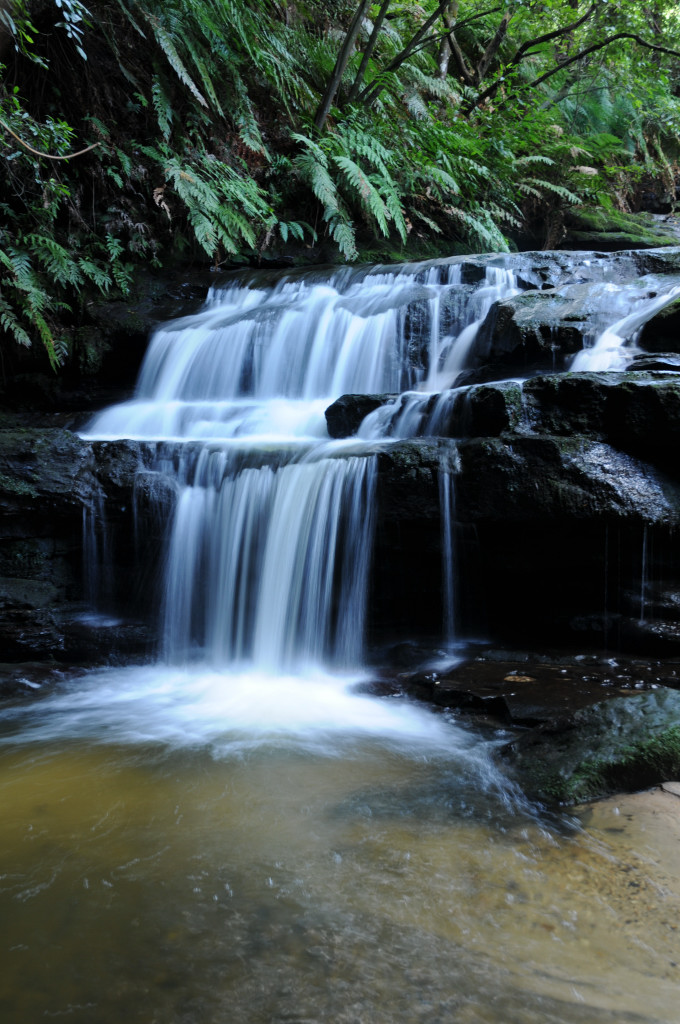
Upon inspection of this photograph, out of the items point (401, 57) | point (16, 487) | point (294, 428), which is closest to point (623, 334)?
point (294, 428)

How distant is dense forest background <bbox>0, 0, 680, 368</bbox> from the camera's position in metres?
7.50

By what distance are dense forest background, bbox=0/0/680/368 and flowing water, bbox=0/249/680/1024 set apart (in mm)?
3686

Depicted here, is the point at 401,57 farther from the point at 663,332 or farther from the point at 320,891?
the point at 320,891

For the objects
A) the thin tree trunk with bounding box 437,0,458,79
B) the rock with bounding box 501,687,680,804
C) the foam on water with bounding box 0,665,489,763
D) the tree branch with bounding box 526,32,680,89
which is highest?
the thin tree trunk with bounding box 437,0,458,79

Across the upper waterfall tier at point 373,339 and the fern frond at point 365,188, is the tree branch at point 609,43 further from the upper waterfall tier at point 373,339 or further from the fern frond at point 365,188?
the upper waterfall tier at point 373,339

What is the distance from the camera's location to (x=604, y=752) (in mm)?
2760

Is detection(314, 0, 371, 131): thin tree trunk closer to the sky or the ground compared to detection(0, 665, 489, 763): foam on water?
closer to the sky

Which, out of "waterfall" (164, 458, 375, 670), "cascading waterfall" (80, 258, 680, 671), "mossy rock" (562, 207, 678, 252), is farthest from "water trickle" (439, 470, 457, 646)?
"mossy rock" (562, 207, 678, 252)

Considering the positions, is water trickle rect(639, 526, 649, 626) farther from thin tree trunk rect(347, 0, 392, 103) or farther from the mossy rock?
thin tree trunk rect(347, 0, 392, 103)

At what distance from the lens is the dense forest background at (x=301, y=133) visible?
7504 mm

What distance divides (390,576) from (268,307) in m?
4.41

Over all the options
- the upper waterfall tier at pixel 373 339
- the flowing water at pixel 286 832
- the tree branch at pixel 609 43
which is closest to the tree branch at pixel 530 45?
the tree branch at pixel 609 43

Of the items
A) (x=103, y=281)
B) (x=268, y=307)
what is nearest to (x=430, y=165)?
(x=268, y=307)

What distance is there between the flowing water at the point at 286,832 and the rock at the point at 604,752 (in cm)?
15
